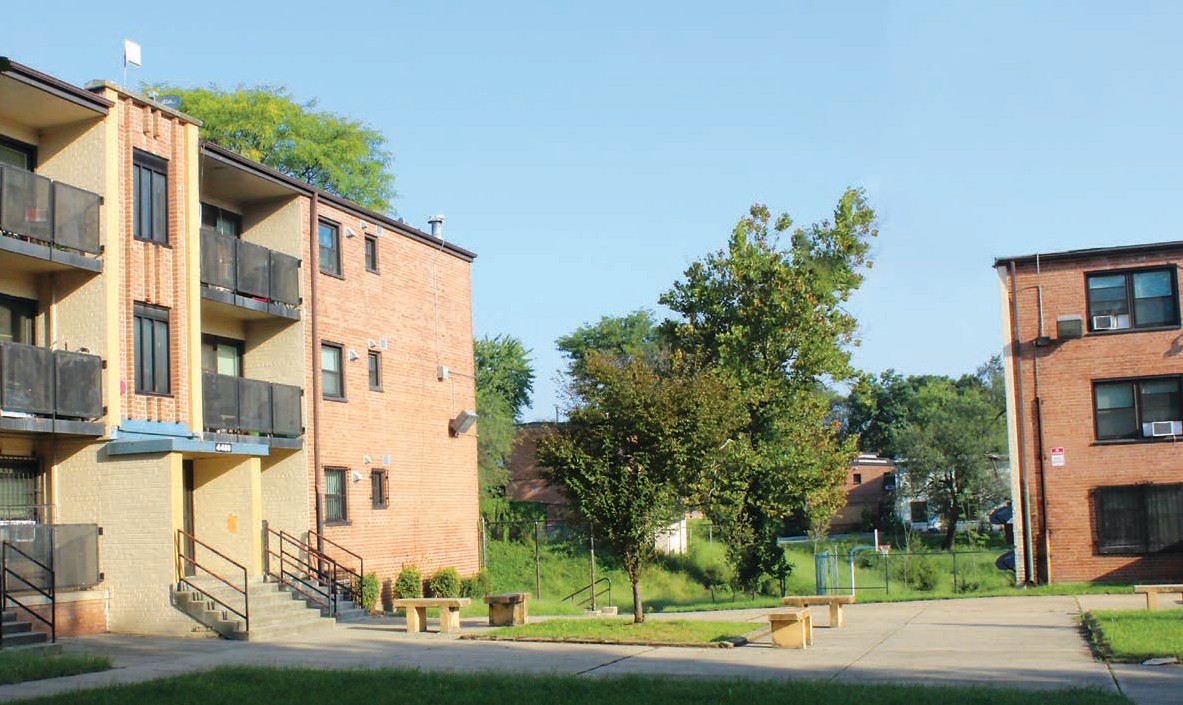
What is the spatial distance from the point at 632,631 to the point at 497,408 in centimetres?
3450

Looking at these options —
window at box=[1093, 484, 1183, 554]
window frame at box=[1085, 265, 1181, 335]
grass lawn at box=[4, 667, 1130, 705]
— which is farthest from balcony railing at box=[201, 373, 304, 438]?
window at box=[1093, 484, 1183, 554]

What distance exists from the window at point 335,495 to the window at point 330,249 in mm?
4523

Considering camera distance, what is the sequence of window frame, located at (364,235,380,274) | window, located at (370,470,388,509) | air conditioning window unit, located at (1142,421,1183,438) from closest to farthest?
window, located at (370,470,388,509), window frame, located at (364,235,380,274), air conditioning window unit, located at (1142,421,1183,438)

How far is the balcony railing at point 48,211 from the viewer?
63.6ft

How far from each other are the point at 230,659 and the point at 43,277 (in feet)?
27.0

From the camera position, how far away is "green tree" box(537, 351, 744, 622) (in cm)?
2108

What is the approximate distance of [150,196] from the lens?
2250cm

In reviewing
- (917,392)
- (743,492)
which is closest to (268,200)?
(743,492)

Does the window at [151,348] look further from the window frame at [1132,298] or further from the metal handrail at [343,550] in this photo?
Result: the window frame at [1132,298]

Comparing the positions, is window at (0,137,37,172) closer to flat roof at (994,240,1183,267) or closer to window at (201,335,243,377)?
window at (201,335,243,377)

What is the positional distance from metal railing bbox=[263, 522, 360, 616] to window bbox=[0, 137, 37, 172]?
8.69 meters

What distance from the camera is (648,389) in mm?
21219

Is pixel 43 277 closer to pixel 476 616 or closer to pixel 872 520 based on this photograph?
pixel 476 616

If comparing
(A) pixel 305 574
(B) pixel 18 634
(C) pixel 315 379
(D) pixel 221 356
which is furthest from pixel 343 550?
(B) pixel 18 634
